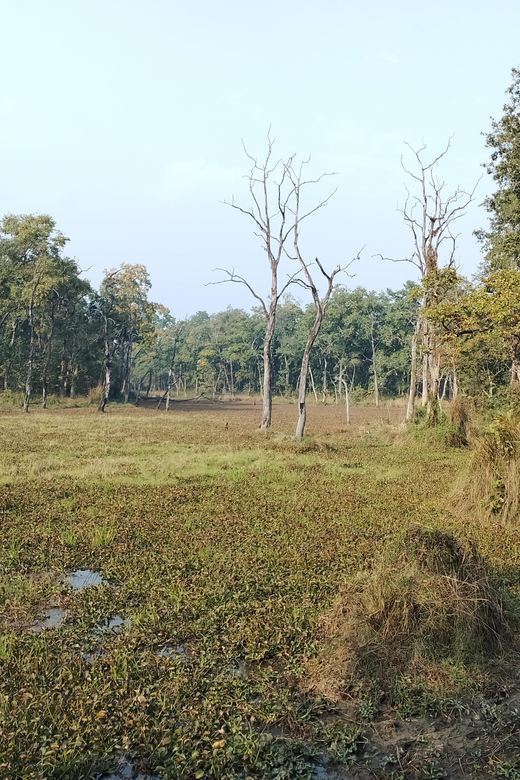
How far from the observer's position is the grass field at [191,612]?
13.7ft

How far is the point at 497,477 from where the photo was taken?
1061 cm

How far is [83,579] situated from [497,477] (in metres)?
7.20

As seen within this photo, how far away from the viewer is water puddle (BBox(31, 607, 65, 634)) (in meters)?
6.13

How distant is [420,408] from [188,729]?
21.4 metres

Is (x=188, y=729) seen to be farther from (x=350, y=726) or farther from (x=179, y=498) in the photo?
(x=179, y=498)

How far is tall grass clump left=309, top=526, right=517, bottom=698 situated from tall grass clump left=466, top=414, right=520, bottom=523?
4.36 meters

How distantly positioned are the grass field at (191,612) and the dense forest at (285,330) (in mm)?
9772

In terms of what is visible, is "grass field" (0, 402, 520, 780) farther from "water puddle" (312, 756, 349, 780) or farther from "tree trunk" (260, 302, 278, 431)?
"tree trunk" (260, 302, 278, 431)

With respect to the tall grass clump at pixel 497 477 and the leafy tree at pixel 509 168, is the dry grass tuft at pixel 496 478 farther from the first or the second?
the leafy tree at pixel 509 168

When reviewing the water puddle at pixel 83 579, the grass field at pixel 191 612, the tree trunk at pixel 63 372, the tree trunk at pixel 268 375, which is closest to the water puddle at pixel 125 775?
the grass field at pixel 191 612

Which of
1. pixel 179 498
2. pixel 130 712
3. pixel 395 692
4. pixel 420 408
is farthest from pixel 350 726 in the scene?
pixel 420 408

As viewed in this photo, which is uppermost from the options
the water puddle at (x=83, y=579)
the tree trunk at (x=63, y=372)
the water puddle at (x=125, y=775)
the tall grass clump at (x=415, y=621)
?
the tree trunk at (x=63, y=372)

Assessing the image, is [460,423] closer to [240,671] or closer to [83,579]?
[83,579]

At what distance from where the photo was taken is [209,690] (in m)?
4.89
